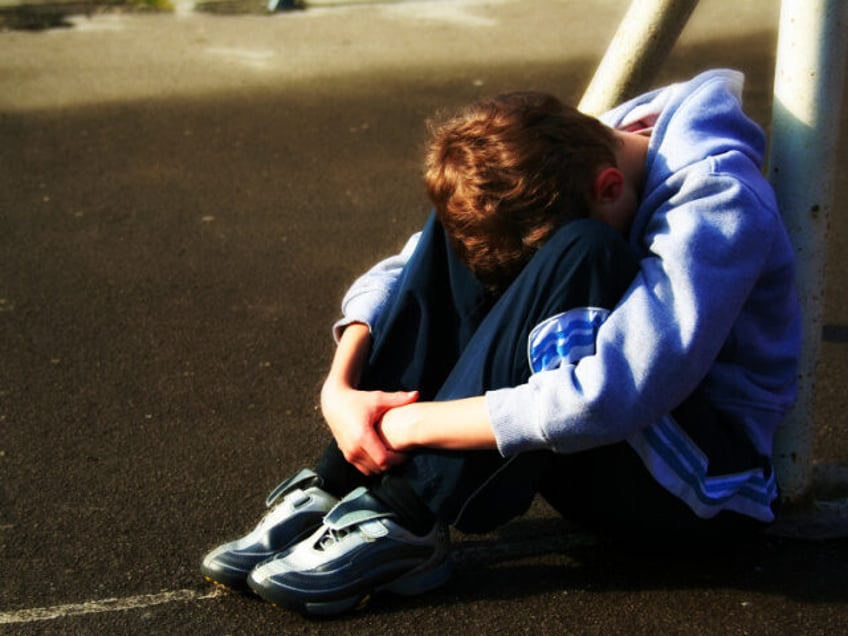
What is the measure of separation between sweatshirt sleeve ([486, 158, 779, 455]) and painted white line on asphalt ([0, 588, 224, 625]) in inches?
32.2

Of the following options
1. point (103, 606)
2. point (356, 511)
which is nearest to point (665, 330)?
point (356, 511)

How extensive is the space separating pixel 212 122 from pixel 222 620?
12.1 ft

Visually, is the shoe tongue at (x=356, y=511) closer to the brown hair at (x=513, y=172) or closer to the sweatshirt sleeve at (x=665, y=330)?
the sweatshirt sleeve at (x=665, y=330)

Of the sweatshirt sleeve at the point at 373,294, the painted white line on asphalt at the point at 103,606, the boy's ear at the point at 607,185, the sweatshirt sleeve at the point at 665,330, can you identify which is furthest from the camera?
the sweatshirt sleeve at the point at 373,294

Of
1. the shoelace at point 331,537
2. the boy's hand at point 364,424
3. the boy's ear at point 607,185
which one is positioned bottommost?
the shoelace at point 331,537

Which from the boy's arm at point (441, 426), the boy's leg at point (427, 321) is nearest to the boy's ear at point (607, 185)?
the boy's leg at point (427, 321)

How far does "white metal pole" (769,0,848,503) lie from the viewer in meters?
2.66

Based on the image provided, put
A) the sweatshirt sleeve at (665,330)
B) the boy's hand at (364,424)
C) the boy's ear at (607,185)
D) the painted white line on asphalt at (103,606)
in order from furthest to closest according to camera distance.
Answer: the painted white line on asphalt at (103,606), the boy's hand at (364,424), the boy's ear at (607,185), the sweatshirt sleeve at (665,330)

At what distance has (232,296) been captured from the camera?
4.36 metres

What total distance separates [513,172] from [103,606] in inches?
49.2

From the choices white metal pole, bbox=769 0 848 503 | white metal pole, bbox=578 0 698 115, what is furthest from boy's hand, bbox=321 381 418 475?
white metal pole, bbox=578 0 698 115

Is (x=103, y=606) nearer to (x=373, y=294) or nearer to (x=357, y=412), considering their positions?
(x=357, y=412)

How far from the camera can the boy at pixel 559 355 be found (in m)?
2.40

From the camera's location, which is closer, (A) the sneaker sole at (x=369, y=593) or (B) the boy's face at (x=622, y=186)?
(B) the boy's face at (x=622, y=186)
